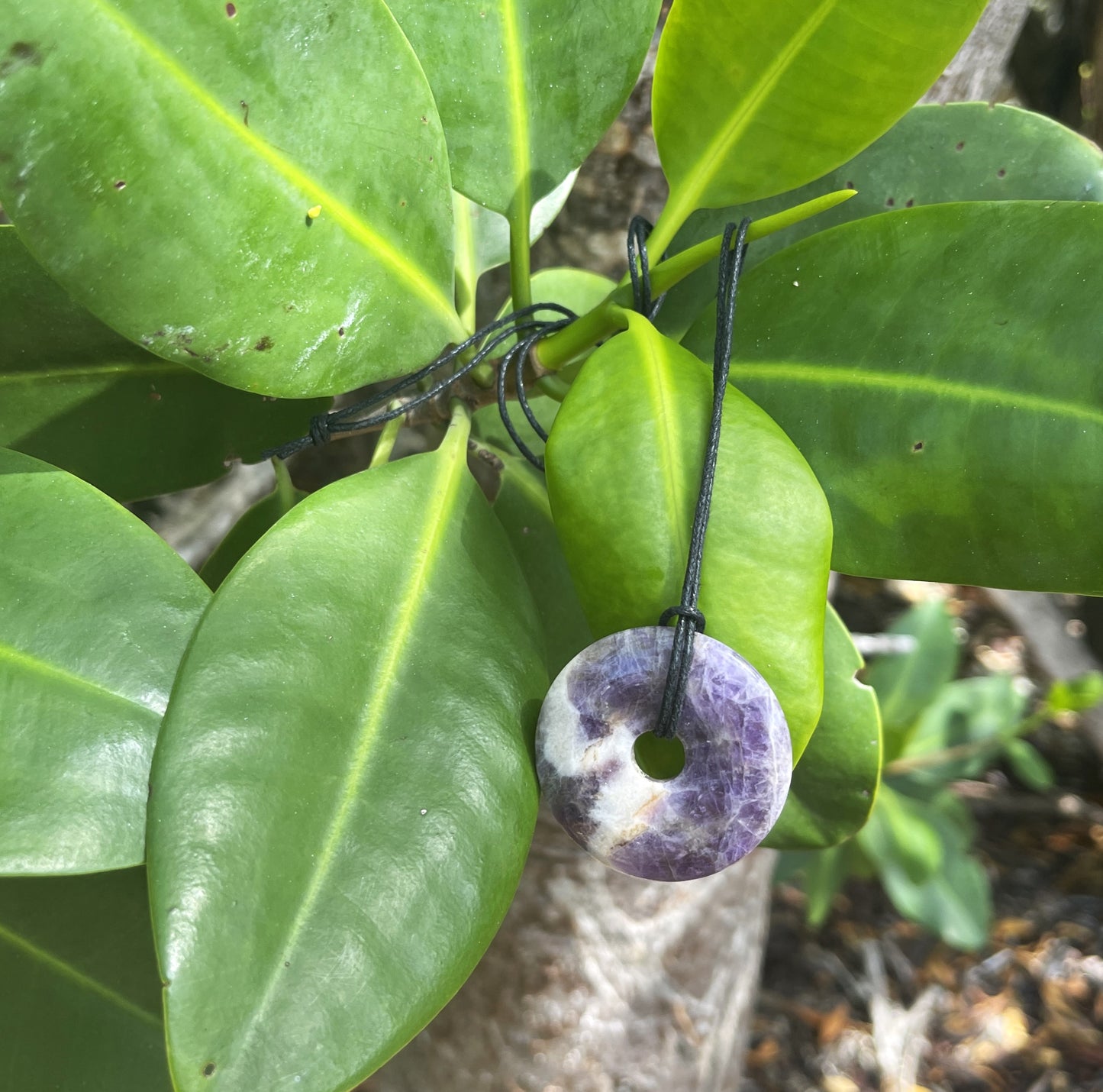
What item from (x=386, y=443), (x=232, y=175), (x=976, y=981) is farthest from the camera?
(x=976, y=981)

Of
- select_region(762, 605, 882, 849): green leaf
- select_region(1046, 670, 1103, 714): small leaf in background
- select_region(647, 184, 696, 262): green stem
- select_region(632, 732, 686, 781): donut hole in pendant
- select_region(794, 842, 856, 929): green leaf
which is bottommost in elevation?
select_region(794, 842, 856, 929): green leaf

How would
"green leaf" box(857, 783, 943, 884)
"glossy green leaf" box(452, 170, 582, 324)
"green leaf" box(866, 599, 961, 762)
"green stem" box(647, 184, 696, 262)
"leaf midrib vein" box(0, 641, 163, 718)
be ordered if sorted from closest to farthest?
"leaf midrib vein" box(0, 641, 163, 718) < "green stem" box(647, 184, 696, 262) < "glossy green leaf" box(452, 170, 582, 324) < "green leaf" box(857, 783, 943, 884) < "green leaf" box(866, 599, 961, 762)

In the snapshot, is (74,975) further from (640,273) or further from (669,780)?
(640,273)

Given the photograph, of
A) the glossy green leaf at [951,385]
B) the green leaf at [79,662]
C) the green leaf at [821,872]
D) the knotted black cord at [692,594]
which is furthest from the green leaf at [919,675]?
the green leaf at [79,662]

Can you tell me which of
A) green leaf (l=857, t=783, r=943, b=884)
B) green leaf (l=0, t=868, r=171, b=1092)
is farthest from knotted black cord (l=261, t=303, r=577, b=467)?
green leaf (l=857, t=783, r=943, b=884)

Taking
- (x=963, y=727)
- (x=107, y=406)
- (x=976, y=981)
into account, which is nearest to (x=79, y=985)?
(x=107, y=406)

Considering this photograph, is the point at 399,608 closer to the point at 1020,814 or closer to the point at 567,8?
the point at 567,8

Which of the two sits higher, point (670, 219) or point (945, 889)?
point (670, 219)

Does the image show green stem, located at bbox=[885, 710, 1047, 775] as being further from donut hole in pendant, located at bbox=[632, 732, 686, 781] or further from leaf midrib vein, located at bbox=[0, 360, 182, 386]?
leaf midrib vein, located at bbox=[0, 360, 182, 386]
